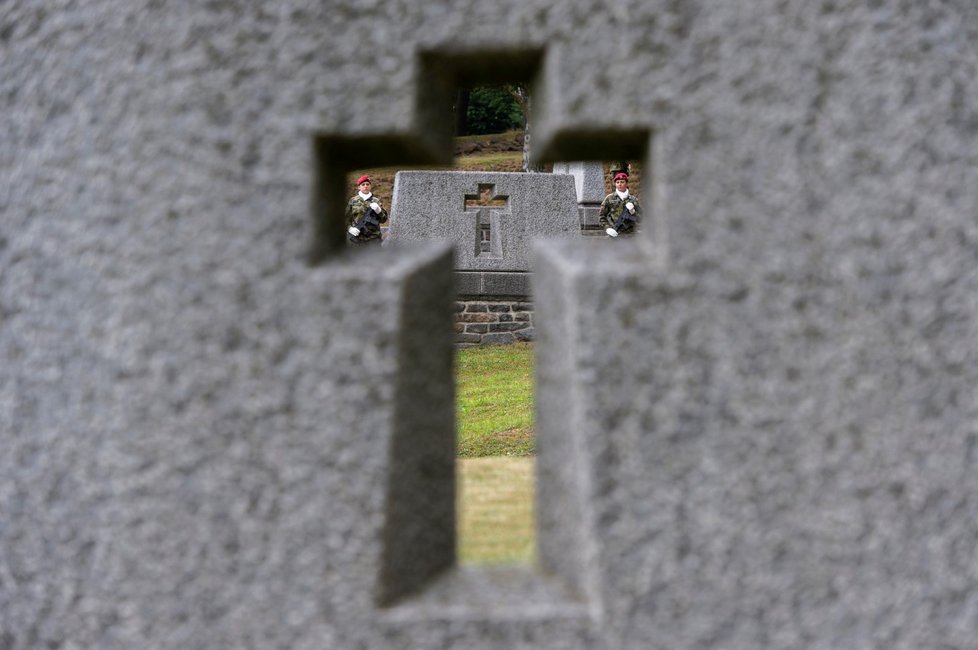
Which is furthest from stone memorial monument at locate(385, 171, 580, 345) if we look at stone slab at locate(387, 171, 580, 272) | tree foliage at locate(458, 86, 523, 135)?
tree foliage at locate(458, 86, 523, 135)

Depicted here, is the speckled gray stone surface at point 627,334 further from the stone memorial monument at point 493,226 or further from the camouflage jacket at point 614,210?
the camouflage jacket at point 614,210

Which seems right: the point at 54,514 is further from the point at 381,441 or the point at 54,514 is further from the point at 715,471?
the point at 715,471

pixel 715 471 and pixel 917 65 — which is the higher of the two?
pixel 917 65

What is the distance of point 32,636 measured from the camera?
124cm

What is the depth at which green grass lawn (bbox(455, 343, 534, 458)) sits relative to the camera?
5.10m

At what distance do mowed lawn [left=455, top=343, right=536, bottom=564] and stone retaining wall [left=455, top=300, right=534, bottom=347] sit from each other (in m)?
0.17

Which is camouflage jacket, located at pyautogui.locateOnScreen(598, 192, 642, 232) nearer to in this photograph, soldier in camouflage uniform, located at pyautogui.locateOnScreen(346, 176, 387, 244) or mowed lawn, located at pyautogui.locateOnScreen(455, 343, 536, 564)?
mowed lawn, located at pyautogui.locateOnScreen(455, 343, 536, 564)

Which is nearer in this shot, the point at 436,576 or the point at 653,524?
the point at 653,524

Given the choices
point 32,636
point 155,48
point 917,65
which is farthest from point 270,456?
point 917,65

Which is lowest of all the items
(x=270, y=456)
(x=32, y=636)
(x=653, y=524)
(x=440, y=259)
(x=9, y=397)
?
(x=32, y=636)

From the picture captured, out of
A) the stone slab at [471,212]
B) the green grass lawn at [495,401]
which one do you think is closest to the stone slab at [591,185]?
the stone slab at [471,212]

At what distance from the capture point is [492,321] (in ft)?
31.1

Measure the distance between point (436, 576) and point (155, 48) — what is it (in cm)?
90

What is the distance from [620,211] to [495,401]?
4900 millimetres
